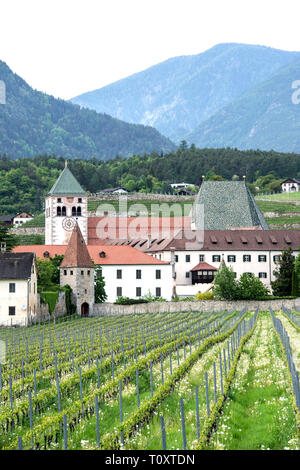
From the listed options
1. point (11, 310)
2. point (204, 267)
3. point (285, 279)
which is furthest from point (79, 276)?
point (204, 267)

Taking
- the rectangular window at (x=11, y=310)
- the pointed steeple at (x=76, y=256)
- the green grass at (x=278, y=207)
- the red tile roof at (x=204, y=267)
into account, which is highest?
the green grass at (x=278, y=207)

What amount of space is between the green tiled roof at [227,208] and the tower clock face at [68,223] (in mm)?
22886

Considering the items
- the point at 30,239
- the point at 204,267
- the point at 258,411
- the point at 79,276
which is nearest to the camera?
the point at 258,411

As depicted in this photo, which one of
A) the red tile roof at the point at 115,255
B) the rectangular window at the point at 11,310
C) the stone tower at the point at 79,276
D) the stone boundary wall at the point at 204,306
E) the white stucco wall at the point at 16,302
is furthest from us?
the red tile roof at the point at 115,255

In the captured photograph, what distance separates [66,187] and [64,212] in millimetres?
4893

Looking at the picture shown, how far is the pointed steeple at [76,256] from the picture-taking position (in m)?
96.6

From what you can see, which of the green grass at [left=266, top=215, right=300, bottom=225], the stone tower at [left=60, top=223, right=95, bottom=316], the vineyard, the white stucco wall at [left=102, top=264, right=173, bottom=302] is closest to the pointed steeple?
the stone tower at [left=60, top=223, right=95, bottom=316]

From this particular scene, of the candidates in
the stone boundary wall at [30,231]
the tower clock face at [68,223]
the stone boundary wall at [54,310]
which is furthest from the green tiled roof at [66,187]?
the stone boundary wall at [54,310]

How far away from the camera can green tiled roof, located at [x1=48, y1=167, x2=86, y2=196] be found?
488 feet

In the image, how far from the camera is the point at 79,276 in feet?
316

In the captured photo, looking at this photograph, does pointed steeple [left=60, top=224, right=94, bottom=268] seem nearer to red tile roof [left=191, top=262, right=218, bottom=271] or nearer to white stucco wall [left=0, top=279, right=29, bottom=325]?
white stucco wall [left=0, top=279, right=29, bottom=325]

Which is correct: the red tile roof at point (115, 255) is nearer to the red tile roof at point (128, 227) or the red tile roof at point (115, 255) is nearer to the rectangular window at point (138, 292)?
the rectangular window at point (138, 292)

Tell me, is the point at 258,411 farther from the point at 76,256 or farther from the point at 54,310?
the point at 76,256
